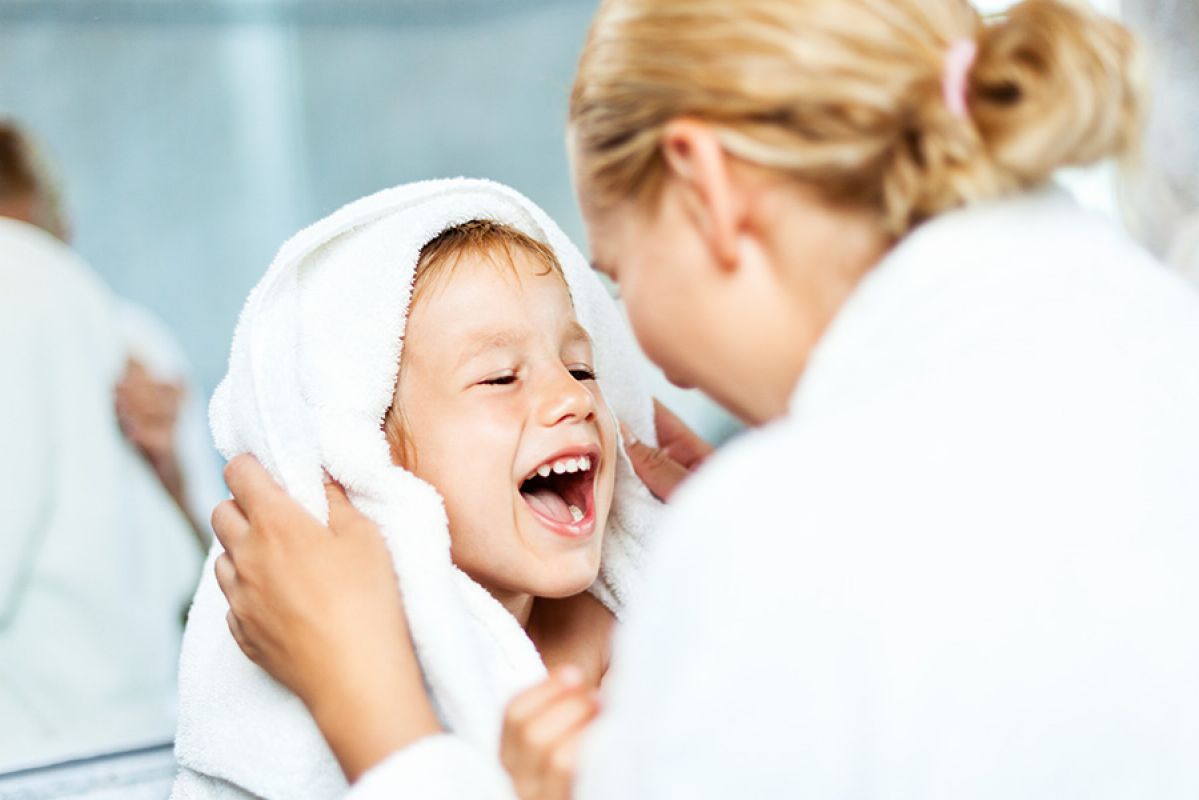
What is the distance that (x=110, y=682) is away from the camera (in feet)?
5.63

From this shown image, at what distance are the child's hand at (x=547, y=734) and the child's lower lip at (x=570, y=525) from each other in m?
0.33

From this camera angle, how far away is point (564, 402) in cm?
105

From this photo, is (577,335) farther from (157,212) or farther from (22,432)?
(157,212)

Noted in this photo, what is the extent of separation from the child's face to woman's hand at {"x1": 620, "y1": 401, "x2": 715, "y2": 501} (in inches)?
5.6

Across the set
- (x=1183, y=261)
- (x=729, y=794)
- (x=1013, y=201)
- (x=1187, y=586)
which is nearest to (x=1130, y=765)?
(x=1187, y=586)

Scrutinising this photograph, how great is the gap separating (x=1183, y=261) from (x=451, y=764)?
3.07 ft

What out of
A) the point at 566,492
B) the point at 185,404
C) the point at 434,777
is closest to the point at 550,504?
the point at 566,492

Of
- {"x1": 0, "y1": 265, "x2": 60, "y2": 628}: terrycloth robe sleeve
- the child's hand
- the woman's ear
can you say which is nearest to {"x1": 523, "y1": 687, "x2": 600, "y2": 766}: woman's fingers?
the child's hand

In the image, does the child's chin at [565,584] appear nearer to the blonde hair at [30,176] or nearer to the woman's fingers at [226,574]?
the woman's fingers at [226,574]

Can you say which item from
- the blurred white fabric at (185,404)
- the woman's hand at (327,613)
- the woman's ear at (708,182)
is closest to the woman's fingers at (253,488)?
the woman's hand at (327,613)

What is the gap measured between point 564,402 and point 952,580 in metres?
0.54

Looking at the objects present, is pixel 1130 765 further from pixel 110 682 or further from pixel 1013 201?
pixel 110 682

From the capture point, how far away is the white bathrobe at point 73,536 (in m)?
1.57

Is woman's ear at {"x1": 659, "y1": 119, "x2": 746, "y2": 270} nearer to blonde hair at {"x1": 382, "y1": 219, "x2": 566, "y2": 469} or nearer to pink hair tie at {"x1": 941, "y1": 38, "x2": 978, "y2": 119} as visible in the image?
pink hair tie at {"x1": 941, "y1": 38, "x2": 978, "y2": 119}
